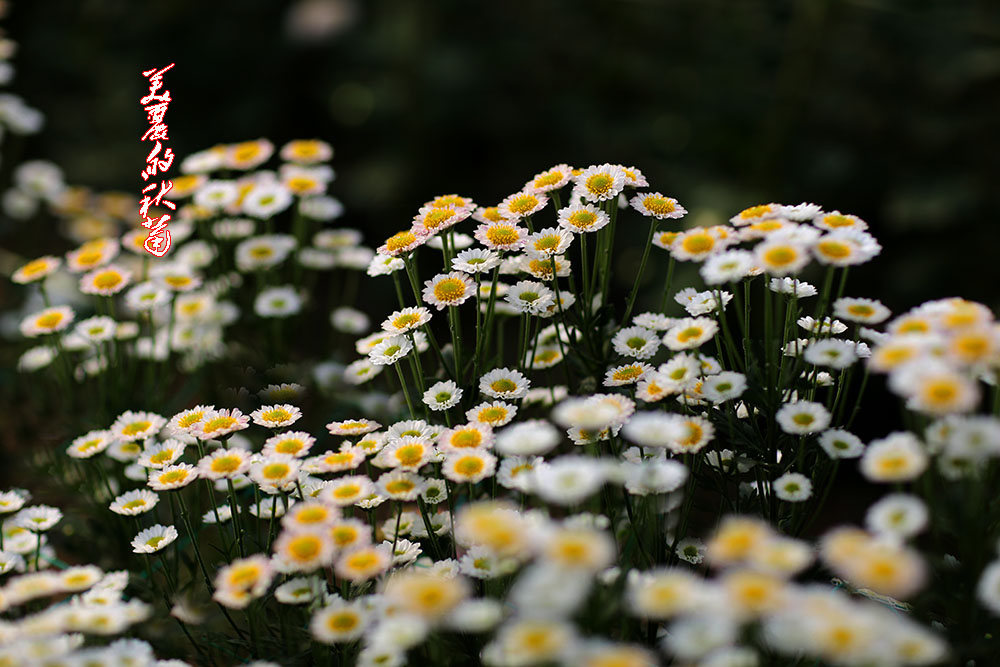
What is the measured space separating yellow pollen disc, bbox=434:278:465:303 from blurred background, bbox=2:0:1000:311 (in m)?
1.34

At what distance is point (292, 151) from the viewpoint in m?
1.41

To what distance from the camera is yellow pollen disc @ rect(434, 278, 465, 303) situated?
900mm

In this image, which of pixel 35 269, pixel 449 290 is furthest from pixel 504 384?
pixel 35 269

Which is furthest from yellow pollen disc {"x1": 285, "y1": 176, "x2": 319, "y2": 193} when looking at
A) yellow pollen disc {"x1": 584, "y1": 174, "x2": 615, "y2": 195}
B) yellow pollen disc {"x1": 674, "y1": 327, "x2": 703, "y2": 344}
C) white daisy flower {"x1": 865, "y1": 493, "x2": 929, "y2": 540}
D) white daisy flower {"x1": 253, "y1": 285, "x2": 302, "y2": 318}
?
white daisy flower {"x1": 865, "y1": 493, "x2": 929, "y2": 540}

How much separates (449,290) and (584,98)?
2.06 metres

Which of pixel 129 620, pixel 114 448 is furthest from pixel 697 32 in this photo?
pixel 129 620

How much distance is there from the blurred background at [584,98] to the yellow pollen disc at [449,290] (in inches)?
52.8

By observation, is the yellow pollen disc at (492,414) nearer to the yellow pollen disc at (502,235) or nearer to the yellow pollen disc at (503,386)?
the yellow pollen disc at (503,386)

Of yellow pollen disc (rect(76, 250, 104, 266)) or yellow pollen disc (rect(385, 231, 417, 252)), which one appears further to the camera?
yellow pollen disc (rect(76, 250, 104, 266))

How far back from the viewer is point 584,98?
2828 millimetres

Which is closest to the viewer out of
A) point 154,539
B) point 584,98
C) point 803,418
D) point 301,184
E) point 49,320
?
point 803,418

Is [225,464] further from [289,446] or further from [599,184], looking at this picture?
[599,184]

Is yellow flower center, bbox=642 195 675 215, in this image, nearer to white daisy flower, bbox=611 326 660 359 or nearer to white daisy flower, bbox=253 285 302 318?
white daisy flower, bbox=611 326 660 359

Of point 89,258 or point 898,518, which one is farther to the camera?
point 89,258
